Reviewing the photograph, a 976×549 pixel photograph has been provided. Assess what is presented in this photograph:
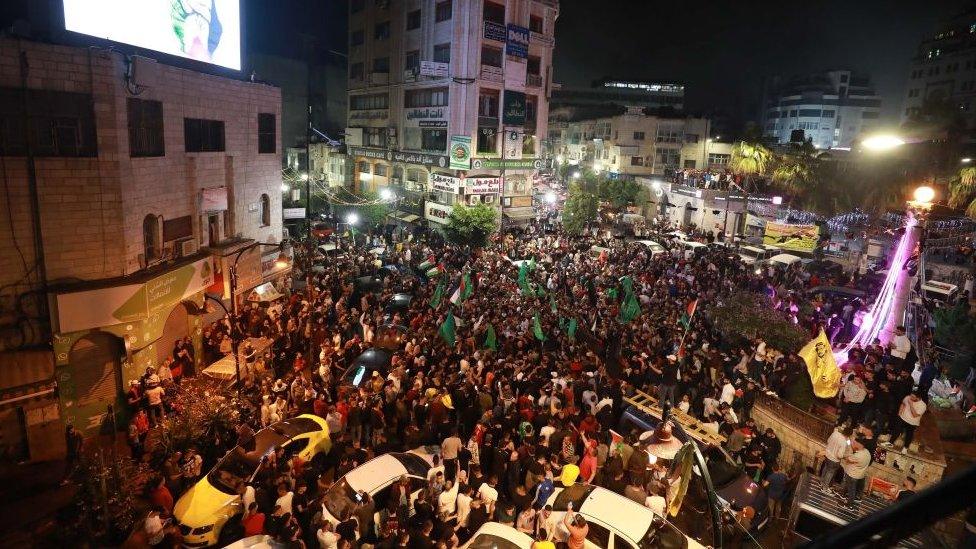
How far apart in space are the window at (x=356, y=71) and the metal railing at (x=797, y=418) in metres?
44.0

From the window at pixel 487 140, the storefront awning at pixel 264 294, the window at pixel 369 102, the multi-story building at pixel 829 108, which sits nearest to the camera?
the storefront awning at pixel 264 294

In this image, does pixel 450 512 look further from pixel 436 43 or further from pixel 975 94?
pixel 975 94

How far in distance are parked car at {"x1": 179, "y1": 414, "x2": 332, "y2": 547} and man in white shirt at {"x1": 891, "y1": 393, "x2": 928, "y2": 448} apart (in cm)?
1213

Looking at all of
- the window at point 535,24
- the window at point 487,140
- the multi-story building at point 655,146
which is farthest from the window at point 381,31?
the multi-story building at point 655,146

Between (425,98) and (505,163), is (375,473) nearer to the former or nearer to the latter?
(505,163)

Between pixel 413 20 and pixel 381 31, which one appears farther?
pixel 381 31

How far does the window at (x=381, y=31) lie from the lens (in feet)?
153

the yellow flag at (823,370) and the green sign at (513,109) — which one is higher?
the green sign at (513,109)

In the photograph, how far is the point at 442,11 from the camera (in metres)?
41.6

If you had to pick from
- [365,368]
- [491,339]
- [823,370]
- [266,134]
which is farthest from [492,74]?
[823,370]

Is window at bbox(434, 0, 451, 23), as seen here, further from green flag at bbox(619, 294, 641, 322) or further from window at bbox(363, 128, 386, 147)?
green flag at bbox(619, 294, 641, 322)

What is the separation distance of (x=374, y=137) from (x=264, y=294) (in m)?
30.3

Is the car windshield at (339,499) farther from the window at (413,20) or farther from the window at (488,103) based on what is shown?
the window at (413,20)

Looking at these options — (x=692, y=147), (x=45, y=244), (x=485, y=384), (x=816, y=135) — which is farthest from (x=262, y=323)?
(x=816, y=135)
